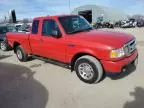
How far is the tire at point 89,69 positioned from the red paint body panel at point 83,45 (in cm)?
16

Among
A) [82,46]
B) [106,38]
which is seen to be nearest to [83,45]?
[82,46]

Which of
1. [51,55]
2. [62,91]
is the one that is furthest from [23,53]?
[62,91]

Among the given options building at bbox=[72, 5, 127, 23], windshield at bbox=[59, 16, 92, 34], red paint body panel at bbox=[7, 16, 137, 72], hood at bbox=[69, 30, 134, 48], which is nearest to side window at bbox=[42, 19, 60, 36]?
red paint body panel at bbox=[7, 16, 137, 72]

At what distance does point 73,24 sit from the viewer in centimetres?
663

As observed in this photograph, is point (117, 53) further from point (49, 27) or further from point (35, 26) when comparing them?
point (35, 26)

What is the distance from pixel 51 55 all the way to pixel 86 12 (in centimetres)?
3841

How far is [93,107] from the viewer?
14.8 ft

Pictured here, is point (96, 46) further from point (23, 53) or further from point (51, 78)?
point (23, 53)

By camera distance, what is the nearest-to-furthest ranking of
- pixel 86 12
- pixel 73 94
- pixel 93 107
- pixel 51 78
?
pixel 93 107, pixel 73 94, pixel 51 78, pixel 86 12

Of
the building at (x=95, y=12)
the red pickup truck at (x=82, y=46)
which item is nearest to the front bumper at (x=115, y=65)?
the red pickup truck at (x=82, y=46)

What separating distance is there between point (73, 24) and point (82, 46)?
1.25 metres

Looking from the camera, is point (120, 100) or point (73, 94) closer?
point (120, 100)

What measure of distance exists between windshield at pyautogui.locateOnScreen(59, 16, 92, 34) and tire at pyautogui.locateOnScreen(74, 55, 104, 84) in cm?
112

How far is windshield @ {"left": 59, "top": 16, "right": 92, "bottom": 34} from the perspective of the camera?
6.40 meters
